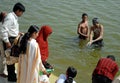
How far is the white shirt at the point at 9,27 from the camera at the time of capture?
22.5 ft

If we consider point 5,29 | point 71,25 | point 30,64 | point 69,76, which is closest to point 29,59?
point 30,64

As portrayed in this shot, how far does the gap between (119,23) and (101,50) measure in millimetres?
2749

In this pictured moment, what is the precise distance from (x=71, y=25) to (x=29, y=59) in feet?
23.4

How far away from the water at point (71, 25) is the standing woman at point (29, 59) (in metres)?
3.02

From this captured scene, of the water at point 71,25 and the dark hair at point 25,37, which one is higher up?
the dark hair at point 25,37

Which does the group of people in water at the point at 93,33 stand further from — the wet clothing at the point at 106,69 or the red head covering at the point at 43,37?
the wet clothing at the point at 106,69

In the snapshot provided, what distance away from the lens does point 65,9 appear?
589 inches

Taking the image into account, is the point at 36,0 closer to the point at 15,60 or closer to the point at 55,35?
the point at 55,35

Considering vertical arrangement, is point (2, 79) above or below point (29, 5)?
below

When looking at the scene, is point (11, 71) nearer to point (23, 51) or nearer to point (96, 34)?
point (23, 51)

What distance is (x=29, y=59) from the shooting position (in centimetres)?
618

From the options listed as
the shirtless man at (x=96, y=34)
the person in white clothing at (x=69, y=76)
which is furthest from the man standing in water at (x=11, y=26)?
the shirtless man at (x=96, y=34)

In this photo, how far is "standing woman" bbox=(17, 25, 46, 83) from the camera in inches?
238

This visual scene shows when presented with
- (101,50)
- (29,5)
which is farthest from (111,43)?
(29,5)
